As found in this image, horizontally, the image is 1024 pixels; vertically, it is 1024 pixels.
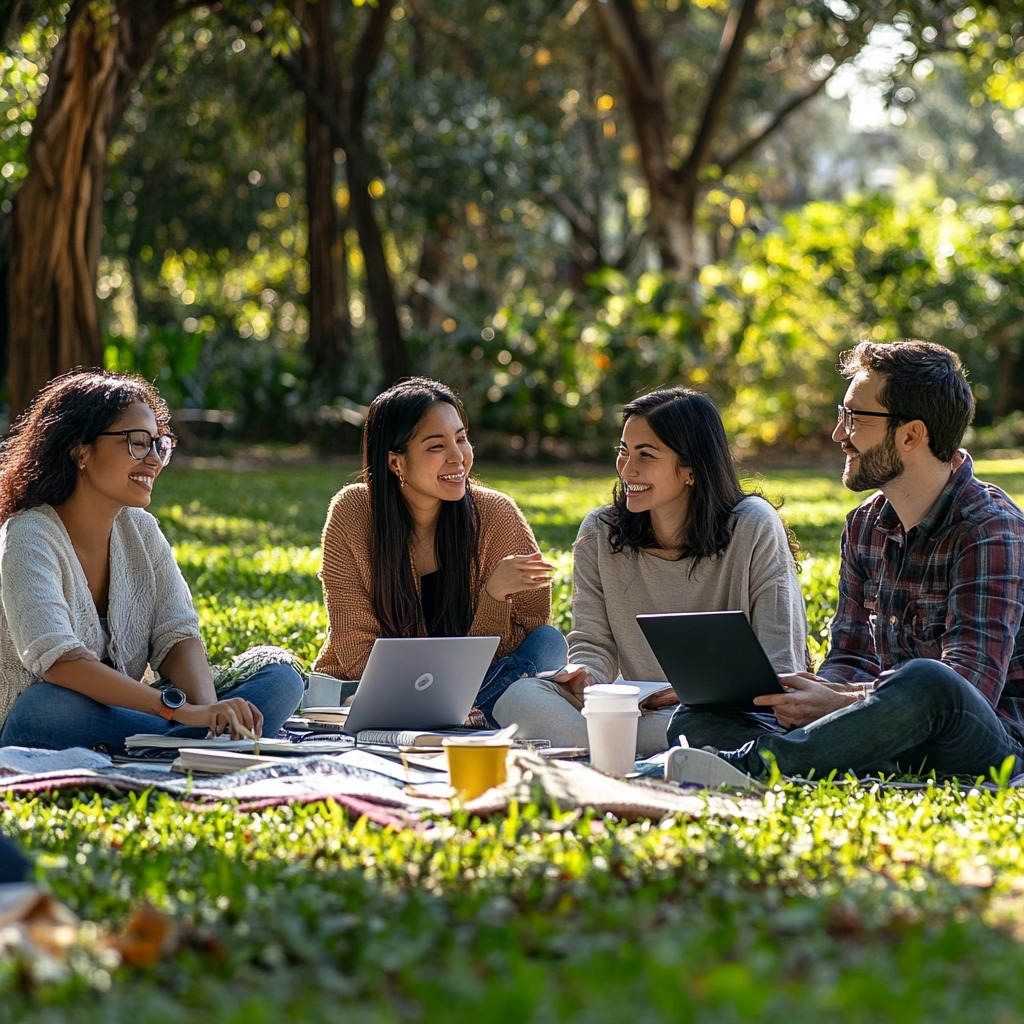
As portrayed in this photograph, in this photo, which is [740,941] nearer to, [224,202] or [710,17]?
[224,202]

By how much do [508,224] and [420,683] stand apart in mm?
19814

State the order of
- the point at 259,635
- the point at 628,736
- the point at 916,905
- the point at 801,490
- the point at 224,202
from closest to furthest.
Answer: the point at 916,905 < the point at 628,736 < the point at 259,635 < the point at 801,490 < the point at 224,202

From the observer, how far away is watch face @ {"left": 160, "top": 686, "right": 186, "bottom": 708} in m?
4.89

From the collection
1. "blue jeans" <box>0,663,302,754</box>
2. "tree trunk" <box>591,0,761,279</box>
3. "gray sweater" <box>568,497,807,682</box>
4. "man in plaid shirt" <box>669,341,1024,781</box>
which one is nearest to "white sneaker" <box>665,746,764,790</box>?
"man in plaid shirt" <box>669,341,1024,781</box>

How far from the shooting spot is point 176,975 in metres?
2.65

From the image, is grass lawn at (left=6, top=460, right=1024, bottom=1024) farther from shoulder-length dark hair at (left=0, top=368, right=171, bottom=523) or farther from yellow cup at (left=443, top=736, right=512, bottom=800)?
shoulder-length dark hair at (left=0, top=368, right=171, bottom=523)

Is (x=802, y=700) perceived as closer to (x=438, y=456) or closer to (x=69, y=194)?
(x=438, y=456)

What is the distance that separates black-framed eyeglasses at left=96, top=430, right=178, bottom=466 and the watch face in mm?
742

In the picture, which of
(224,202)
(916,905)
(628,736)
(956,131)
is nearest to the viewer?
(916,905)

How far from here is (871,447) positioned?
483 cm

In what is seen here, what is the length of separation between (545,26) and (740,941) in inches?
938

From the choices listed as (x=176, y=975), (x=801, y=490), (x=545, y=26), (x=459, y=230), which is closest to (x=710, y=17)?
(x=545, y=26)

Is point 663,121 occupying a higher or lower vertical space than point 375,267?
higher

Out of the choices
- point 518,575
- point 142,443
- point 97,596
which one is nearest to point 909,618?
point 518,575
